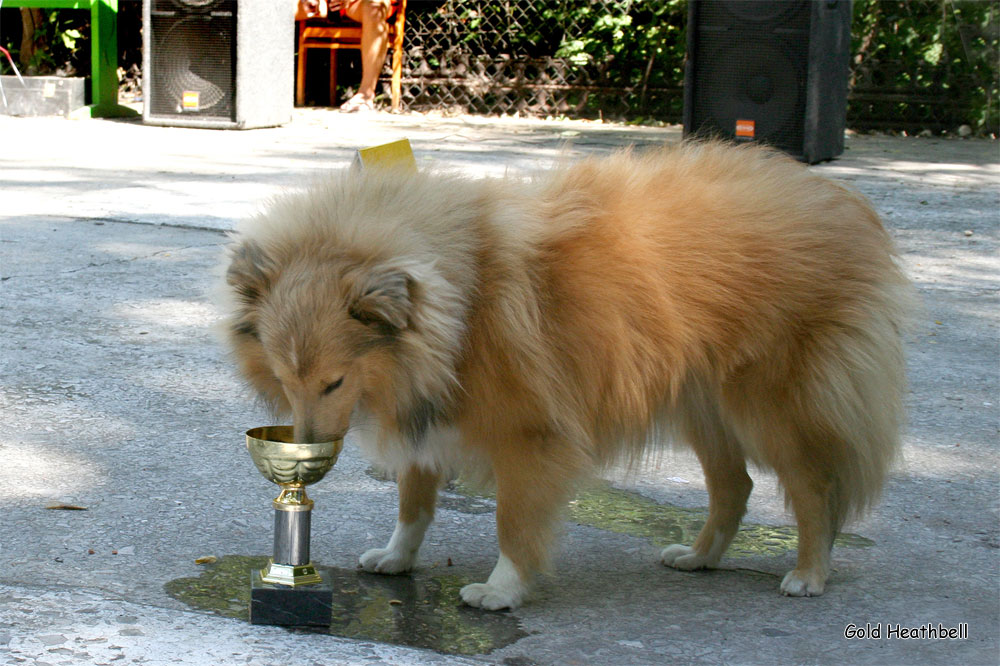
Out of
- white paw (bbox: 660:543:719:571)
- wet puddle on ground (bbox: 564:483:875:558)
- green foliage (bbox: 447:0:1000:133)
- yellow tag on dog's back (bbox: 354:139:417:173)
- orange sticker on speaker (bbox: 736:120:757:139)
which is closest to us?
yellow tag on dog's back (bbox: 354:139:417:173)

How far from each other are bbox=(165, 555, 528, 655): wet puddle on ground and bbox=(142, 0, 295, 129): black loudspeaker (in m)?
9.96

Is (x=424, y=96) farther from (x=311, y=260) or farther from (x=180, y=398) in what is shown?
(x=311, y=260)

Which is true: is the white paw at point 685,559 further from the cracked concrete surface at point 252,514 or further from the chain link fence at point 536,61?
the chain link fence at point 536,61

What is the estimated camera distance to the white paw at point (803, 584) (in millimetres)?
3350

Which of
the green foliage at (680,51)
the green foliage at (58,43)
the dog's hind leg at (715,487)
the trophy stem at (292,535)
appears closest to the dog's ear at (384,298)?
the trophy stem at (292,535)

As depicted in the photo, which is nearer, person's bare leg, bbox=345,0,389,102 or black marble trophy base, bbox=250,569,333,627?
black marble trophy base, bbox=250,569,333,627

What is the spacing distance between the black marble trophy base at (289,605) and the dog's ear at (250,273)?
0.76 meters

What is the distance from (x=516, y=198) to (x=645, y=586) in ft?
4.14

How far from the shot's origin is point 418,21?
49.6 ft

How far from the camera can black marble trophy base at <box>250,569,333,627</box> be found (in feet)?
9.46

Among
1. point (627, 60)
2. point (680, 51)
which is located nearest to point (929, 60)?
point (680, 51)

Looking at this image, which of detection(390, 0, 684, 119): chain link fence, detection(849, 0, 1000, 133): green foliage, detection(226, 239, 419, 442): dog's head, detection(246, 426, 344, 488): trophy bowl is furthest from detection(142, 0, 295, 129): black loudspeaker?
detection(246, 426, 344, 488): trophy bowl

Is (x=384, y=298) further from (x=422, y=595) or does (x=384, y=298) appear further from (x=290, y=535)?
(x=422, y=595)

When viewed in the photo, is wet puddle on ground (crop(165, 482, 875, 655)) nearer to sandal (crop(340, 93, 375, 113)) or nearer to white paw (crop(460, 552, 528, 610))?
white paw (crop(460, 552, 528, 610))
